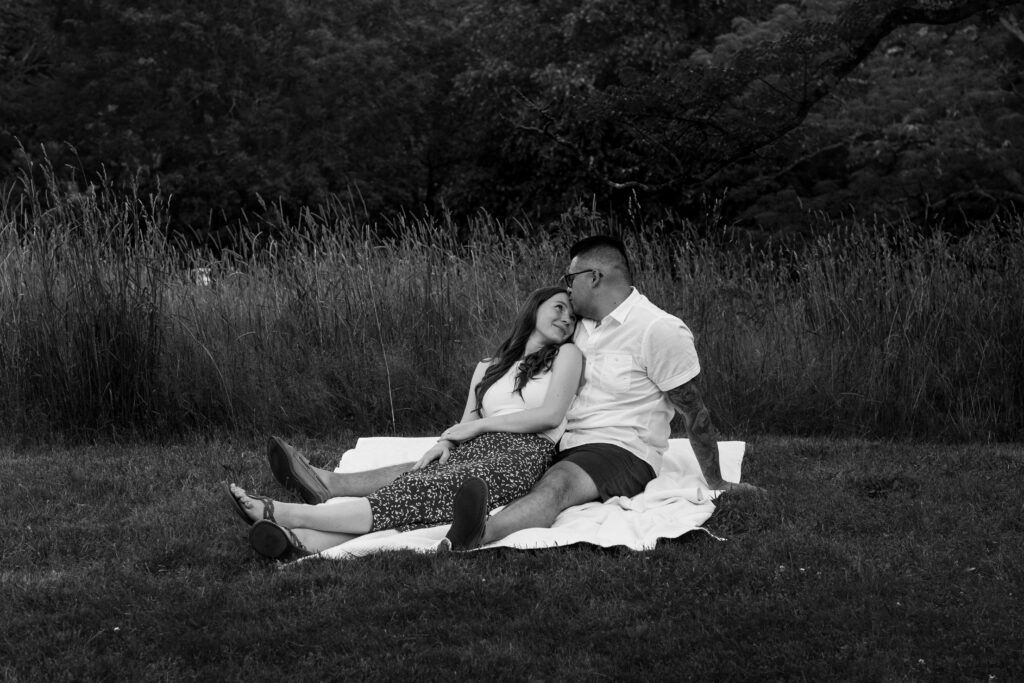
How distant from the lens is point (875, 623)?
3.80m

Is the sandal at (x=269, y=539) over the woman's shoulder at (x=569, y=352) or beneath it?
beneath

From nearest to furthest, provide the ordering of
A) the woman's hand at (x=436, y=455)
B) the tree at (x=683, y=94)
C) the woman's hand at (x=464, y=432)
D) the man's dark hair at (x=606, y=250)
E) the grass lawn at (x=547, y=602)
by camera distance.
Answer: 1. the grass lawn at (x=547, y=602)
2. the woman's hand at (x=436, y=455)
3. the woman's hand at (x=464, y=432)
4. the man's dark hair at (x=606, y=250)
5. the tree at (x=683, y=94)

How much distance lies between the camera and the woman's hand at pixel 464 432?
17.5ft

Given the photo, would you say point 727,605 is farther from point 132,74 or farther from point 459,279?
point 132,74

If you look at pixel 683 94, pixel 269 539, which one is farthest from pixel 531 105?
pixel 269 539

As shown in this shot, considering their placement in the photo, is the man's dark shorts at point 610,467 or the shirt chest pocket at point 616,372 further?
the shirt chest pocket at point 616,372

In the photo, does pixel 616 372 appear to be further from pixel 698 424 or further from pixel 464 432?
pixel 464 432

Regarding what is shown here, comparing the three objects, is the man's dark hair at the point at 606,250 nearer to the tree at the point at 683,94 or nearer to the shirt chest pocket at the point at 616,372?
the shirt chest pocket at the point at 616,372

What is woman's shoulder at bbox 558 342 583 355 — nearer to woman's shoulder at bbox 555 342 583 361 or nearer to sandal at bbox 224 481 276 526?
woman's shoulder at bbox 555 342 583 361

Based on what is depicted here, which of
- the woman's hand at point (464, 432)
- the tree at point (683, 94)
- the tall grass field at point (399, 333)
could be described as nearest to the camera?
the woman's hand at point (464, 432)

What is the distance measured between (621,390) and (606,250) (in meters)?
0.66

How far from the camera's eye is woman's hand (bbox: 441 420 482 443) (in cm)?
534

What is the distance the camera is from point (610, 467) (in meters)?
5.29

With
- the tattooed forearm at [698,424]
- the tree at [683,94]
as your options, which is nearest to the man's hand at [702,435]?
the tattooed forearm at [698,424]
